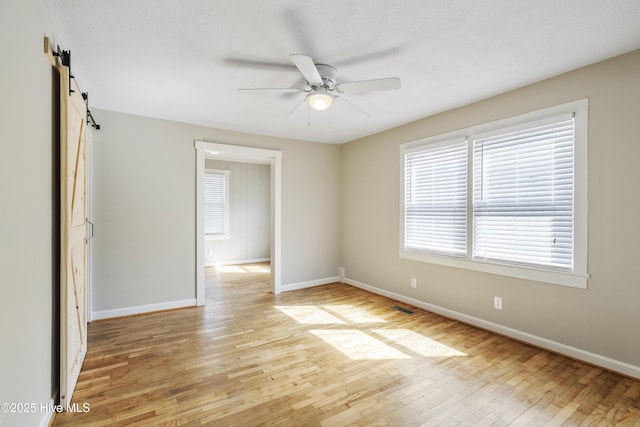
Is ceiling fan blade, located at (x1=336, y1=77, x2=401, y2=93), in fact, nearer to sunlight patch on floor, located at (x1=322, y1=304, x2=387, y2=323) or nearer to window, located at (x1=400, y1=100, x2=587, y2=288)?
window, located at (x1=400, y1=100, x2=587, y2=288)

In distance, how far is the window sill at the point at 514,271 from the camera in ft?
8.84

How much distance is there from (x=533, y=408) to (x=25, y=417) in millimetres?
2974

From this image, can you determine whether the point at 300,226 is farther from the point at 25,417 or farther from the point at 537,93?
the point at 25,417

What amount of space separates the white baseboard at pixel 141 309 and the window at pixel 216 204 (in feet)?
10.6

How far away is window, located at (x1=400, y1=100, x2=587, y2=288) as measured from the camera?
107 inches

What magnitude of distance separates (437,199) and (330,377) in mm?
2578

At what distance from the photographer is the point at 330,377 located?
2.43 metres

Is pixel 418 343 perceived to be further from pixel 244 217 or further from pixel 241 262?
pixel 244 217

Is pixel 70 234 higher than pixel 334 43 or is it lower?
lower

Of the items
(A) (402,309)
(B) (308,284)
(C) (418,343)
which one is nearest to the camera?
(C) (418,343)

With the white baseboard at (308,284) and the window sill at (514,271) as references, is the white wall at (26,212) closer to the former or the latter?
the white baseboard at (308,284)

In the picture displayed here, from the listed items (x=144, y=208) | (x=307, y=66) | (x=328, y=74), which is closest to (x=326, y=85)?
(x=328, y=74)

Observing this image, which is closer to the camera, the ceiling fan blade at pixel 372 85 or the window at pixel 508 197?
the ceiling fan blade at pixel 372 85

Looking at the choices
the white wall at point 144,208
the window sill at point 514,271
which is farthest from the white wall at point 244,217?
the window sill at point 514,271
